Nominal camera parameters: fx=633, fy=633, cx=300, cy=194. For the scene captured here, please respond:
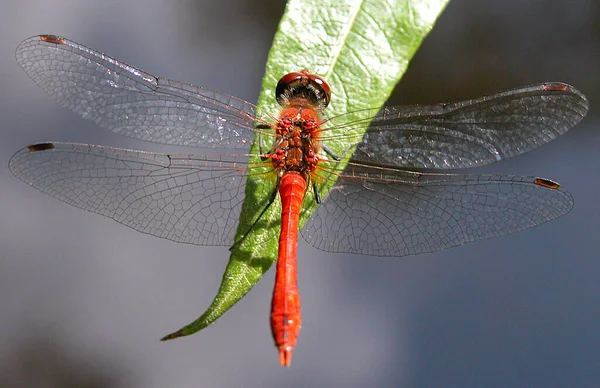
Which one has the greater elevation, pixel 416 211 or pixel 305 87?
pixel 305 87

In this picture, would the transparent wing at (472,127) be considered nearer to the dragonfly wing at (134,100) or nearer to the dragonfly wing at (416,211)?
the dragonfly wing at (416,211)

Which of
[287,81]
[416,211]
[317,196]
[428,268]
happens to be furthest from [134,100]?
[428,268]

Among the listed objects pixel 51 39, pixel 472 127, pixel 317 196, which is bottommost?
pixel 317 196

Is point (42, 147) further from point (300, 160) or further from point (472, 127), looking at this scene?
point (472, 127)

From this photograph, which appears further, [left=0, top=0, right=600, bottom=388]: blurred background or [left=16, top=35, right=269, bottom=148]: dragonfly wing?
[left=0, top=0, right=600, bottom=388]: blurred background

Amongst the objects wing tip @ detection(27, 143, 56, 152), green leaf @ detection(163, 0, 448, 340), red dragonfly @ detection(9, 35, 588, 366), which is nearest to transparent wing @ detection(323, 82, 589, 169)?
red dragonfly @ detection(9, 35, 588, 366)

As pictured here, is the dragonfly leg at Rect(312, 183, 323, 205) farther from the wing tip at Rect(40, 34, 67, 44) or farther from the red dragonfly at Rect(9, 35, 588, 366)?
the wing tip at Rect(40, 34, 67, 44)

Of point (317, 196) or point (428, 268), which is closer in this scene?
point (317, 196)

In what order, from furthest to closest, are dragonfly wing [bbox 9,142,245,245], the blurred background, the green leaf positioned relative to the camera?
the blurred background, dragonfly wing [bbox 9,142,245,245], the green leaf
